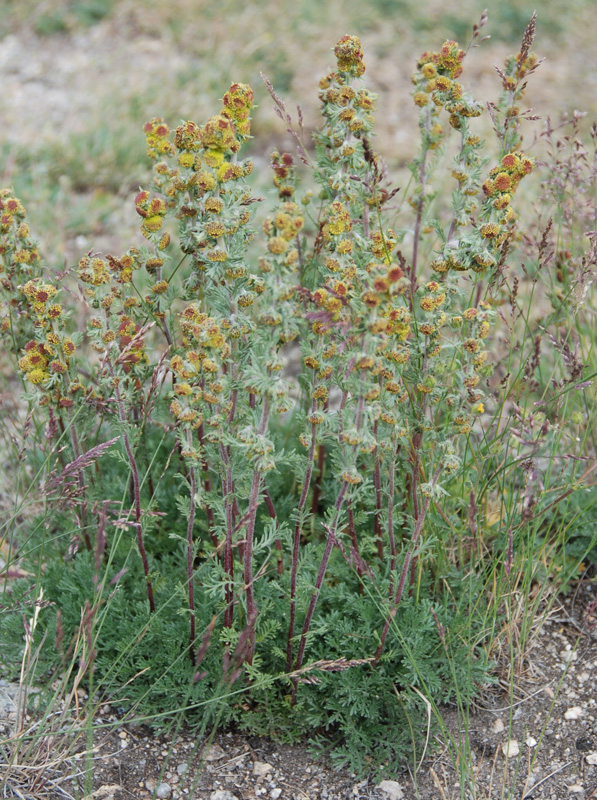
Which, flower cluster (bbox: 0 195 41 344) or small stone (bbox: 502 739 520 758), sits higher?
flower cluster (bbox: 0 195 41 344)

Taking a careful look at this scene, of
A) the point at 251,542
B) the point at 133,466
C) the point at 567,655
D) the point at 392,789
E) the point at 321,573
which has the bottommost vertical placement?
the point at 392,789

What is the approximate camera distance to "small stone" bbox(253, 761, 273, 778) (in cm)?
241

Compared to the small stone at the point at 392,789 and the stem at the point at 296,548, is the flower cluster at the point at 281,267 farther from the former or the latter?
the small stone at the point at 392,789

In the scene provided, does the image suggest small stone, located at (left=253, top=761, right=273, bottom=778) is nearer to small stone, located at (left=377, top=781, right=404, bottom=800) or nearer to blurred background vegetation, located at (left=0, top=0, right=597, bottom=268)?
small stone, located at (left=377, top=781, right=404, bottom=800)

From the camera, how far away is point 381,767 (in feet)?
7.81

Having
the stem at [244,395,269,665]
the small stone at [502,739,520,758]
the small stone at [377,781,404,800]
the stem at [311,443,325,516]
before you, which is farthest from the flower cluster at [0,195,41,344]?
the small stone at [502,739,520,758]

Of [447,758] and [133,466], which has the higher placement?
[133,466]

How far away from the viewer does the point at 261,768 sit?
7.95ft

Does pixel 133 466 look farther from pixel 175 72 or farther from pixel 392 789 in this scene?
pixel 175 72

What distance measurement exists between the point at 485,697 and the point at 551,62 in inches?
271

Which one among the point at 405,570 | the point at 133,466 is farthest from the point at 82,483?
the point at 405,570

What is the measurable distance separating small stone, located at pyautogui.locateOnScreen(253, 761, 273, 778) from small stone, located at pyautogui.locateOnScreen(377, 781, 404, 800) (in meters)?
0.36

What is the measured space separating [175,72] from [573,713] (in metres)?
6.32

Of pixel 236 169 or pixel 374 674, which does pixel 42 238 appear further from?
pixel 374 674
